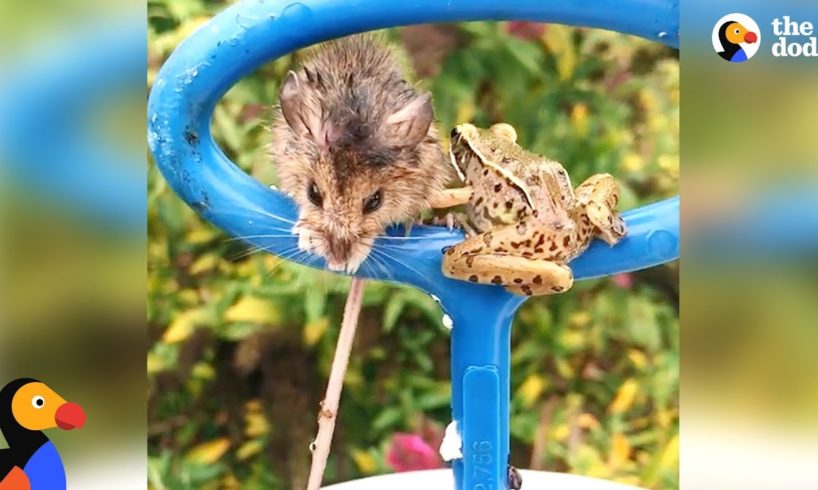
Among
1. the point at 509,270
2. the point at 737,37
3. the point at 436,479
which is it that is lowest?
the point at 436,479

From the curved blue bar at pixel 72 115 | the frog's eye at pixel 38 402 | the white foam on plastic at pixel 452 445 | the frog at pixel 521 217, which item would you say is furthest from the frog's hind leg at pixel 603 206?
the frog's eye at pixel 38 402

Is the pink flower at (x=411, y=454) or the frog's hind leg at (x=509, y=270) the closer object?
the frog's hind leg at (x=509, y=270)

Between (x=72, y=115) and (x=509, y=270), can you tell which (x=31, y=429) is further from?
(x=509, y=270)

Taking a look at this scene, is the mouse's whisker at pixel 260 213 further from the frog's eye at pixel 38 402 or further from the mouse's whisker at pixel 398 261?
the frog's eye at pixel 38 402

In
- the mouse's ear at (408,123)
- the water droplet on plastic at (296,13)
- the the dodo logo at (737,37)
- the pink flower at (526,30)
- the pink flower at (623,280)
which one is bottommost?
the pink flower at (623,280)

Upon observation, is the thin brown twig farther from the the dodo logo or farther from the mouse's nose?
the the dodo logo

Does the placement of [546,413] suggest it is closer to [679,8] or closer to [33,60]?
[679,8]

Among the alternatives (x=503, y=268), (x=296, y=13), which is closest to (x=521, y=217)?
(x=503, y=268)
